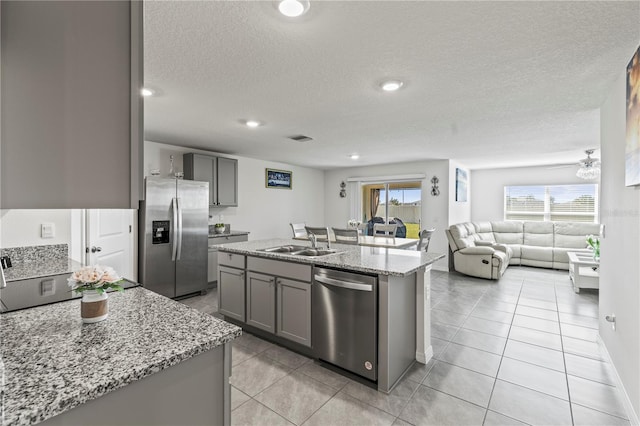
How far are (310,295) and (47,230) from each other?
2096mm

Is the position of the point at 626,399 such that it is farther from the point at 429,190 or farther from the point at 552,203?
the point at 552,203

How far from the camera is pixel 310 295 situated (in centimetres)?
254

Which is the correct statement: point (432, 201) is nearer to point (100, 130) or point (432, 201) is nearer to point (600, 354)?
point (600, 354)

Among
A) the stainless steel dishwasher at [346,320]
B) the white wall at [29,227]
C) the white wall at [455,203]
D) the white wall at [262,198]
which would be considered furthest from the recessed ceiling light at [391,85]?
the white wall at [455,203]

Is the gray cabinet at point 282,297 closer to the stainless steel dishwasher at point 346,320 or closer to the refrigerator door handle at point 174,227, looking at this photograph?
the stainless steel dishwasher at point 346,320

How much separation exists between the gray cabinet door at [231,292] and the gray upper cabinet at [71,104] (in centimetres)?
247

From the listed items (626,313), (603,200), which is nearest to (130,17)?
(626,313)

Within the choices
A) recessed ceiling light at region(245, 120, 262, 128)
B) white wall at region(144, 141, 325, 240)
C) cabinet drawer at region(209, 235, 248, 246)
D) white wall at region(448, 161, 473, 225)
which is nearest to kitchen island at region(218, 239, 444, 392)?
recessed ceiling light at region(245, 120, 262, 128)

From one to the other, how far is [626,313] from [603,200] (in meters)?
1.16

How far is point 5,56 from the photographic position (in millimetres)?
645

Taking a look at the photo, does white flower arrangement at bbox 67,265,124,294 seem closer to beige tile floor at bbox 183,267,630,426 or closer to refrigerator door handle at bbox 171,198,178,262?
beige tile floor at bbox 183,267,630,426

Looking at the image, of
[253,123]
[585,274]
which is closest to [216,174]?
[253,123]

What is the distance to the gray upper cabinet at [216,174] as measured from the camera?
479cm

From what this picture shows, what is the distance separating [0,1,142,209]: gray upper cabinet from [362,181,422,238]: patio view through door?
632 centimetres
